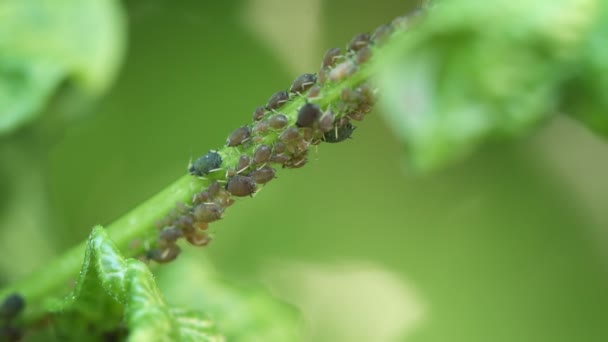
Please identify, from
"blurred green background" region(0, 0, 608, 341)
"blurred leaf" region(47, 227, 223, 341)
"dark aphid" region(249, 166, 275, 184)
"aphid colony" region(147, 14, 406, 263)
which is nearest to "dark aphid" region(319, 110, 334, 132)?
"aphid colony" region(147, 14, 406, 263)

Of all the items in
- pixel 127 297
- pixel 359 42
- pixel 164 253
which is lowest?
pixel 127 297

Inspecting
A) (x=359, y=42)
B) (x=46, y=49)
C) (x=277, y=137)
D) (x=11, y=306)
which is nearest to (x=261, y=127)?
(x=277, y=137)

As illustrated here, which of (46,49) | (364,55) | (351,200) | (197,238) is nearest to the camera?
(364,55)

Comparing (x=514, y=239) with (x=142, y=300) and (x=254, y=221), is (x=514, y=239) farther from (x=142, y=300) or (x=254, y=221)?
(x=142, y=300)

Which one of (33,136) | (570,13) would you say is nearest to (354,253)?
(33,136)

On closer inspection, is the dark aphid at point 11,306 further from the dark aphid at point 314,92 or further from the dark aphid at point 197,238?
the dark aphid at point 314,92

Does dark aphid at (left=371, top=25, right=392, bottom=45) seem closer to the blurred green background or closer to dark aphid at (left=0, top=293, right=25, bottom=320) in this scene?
dark aphid at (left=0, top=293, right=25, bottom=320)

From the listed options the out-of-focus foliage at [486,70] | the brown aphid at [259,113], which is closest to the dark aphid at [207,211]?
the brown aphid at [259,113]

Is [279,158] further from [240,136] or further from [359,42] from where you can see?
[359,42]
